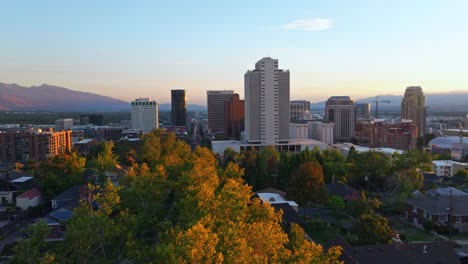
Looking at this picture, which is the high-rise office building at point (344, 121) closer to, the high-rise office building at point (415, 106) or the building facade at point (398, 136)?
the high-rise office building at point (415, 106)

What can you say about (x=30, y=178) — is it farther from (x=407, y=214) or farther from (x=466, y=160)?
(x=466, y=160)

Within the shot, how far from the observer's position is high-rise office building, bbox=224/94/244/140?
281 ft

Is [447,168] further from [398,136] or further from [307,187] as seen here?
[398,136]

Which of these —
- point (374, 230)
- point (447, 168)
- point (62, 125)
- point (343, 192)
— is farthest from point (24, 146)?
point (62, 125)

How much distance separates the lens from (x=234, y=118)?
86.6 m

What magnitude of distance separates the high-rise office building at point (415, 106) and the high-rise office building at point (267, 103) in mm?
37839

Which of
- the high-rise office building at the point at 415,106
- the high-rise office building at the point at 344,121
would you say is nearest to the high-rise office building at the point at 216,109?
the high-rise office building at the point at 344,121

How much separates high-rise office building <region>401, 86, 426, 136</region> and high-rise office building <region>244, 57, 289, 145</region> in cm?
3784

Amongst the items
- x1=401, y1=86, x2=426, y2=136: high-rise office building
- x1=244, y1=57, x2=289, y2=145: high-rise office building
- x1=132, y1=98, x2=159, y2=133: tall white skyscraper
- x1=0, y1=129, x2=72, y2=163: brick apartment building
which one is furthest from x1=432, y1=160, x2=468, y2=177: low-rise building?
x1=132, y1=98, x2=159, y2=133: tall white skyscraper

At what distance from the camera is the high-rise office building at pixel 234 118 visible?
281 ft

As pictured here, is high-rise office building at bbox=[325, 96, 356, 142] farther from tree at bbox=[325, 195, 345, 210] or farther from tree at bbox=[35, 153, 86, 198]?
tree at bbox=[35, 153, 86, 198]

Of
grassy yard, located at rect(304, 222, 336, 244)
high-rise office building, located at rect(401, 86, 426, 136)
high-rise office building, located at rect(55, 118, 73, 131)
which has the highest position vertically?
high-rise office building, located at rect(401, 86, 426, 136)

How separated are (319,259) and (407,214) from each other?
51.3 feet

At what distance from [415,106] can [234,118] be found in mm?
38254
